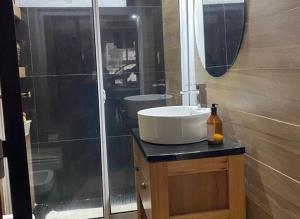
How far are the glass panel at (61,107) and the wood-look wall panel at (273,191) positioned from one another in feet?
5.11

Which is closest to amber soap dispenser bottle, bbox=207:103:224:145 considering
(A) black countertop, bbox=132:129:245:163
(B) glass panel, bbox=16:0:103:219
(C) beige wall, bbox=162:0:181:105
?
(A) black countertop, bbox=132:129:245:163

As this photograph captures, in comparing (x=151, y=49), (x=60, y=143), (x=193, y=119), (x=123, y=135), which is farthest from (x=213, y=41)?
(x=60, y=143)

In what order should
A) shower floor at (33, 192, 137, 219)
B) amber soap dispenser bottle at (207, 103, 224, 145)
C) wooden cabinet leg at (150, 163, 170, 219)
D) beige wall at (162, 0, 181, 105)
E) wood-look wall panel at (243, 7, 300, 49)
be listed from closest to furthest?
wood-look wall panel at (243, 7, 300, 49) < wooden cabinet leg at (150, 163, 170, 219) < amber soap dispenser bottle at (207, 103, 224, 145) < beige wall at (162, 0, 181, 105) < shower floor at (33, 192, 137, 219)

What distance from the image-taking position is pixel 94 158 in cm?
282

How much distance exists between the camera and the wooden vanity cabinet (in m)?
1.40

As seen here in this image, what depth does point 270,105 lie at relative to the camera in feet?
4.30

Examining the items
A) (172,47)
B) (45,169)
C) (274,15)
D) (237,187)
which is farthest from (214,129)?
(45,169)

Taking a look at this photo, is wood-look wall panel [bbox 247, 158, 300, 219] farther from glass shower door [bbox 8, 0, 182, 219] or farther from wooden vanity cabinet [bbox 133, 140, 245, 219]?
glass shower door [bbox 8, 0, 182, 219]

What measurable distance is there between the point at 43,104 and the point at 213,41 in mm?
1548

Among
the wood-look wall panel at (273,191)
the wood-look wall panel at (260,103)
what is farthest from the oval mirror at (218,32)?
the wood-look wall panel at (273,191)

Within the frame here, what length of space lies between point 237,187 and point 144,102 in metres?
1.42

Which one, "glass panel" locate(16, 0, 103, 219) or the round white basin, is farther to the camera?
the round white basin

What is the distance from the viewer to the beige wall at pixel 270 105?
3.82 feet

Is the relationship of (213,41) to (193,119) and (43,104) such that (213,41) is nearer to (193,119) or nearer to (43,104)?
(193,119)
